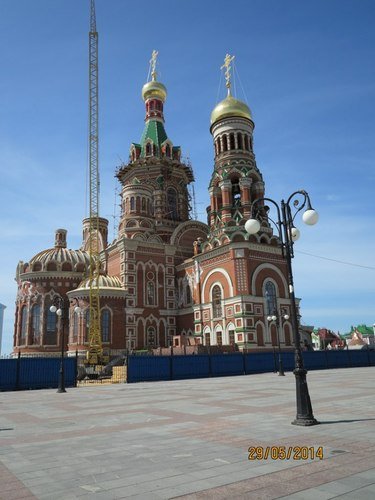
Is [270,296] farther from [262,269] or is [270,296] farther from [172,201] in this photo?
[172,201]

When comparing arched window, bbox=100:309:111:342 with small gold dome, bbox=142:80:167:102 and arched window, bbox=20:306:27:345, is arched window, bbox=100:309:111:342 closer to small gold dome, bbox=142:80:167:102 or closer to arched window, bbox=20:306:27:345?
arched window, bbox=20:306:27:345

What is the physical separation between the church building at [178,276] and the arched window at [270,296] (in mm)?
102

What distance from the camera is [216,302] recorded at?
44781 millimetres

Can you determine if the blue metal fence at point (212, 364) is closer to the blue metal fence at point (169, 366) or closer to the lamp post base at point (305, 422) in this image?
the blue metal fence at point (169, 366)

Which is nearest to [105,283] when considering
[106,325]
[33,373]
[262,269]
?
[106,325]

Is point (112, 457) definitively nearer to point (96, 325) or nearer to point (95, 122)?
point (96, 325)

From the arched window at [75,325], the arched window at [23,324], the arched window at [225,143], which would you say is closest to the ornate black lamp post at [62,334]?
the arched window at [75,325]

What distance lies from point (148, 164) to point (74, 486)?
5537cm

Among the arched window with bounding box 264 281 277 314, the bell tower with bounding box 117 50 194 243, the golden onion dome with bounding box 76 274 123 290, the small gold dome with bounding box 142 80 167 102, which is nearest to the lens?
the arched window with bounding box 264 281 277 314

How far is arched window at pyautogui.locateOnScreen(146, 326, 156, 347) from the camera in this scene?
47.5 metres

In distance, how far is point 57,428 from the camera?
1050 cm

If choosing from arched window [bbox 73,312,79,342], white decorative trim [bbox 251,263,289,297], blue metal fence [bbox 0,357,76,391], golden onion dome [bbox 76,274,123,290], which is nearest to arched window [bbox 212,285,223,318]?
white decorative trim [bbox 251,263,289,297]

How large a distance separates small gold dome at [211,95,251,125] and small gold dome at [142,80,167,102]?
16650 mm
